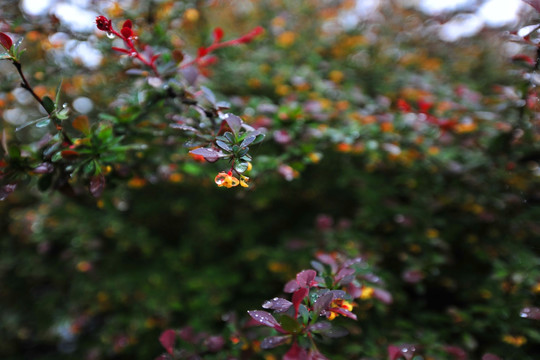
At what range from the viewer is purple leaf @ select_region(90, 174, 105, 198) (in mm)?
776

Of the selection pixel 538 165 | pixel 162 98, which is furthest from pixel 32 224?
pixel 538 165

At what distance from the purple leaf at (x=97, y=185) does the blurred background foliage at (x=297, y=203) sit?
217mm

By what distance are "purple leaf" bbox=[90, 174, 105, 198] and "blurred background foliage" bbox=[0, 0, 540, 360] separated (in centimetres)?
22

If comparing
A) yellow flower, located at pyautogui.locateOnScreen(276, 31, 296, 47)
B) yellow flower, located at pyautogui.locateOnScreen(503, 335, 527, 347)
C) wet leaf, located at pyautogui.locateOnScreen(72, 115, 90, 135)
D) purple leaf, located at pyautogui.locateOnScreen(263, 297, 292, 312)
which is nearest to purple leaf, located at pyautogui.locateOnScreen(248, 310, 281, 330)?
purple leaf, located at pyautogui.locateOnScreen(263, 297, 292, 312)

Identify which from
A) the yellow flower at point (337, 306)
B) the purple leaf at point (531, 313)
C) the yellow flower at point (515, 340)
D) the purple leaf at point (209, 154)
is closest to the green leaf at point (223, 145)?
the purple leaf at point (209, 154)

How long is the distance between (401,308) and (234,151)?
1.10 m

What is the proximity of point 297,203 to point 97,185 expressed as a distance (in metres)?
1.22

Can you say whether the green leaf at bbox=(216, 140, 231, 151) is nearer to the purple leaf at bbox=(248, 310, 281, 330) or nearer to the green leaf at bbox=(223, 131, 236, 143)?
the green leaf at bbox=(223, 131, 236, 143)

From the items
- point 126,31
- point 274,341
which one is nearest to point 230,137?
point 126,31

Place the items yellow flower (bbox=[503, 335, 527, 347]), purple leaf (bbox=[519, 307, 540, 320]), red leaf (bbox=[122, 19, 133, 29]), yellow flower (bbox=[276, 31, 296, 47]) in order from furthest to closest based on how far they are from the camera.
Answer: yellow flower (bbox=[276, 31, 296, 47])
yellow flower (bbox=[503, 335, 527, 347])
purple leaf (bbox=[519, 307, 540, 320])
red leaf (bbox=[122, 19, 133, 29])

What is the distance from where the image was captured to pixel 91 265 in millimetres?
1653

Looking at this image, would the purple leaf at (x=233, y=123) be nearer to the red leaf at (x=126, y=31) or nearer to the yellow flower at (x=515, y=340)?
the red leaf at (x=126, y=31)

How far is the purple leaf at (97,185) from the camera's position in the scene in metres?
0.78

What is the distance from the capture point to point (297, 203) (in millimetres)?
1853
